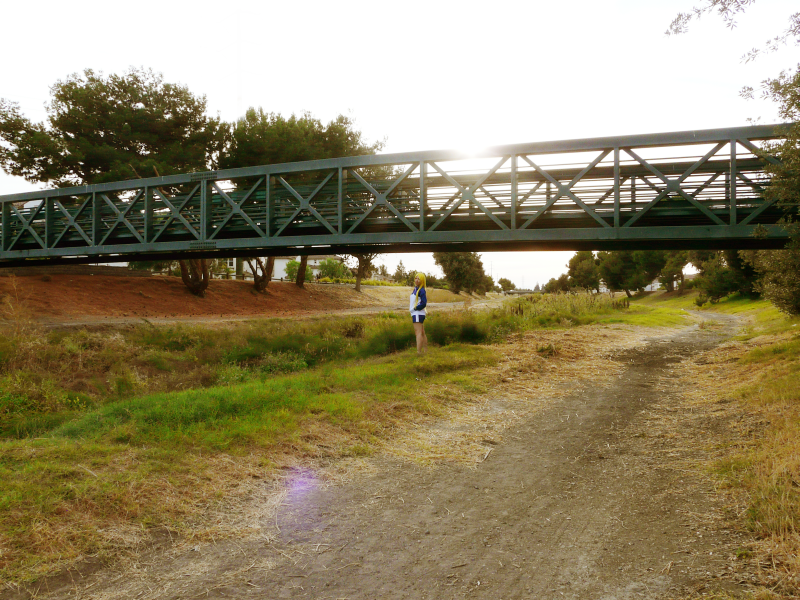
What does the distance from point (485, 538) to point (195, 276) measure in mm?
28889

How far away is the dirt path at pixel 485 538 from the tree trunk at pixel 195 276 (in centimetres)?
2683

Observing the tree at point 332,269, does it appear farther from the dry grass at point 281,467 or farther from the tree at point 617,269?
the dry grass at point 281,467

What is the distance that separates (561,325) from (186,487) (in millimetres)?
17805

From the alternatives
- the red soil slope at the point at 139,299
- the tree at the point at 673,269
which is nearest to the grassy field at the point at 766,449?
the red soil slope at the point at 139,299

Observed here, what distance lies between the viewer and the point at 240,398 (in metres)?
7.20

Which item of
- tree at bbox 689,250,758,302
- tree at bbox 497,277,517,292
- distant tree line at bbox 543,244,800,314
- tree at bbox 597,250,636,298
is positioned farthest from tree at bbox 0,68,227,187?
tree at bbox 497,277,517,292

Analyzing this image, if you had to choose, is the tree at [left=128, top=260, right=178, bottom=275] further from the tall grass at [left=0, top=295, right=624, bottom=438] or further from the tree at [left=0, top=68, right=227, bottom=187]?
the tall grass at [left=0, top=295, right=624, bottom=438]

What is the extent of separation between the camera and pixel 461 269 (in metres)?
49.2

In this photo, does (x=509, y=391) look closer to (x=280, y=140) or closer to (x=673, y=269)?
(x=280, y=140)

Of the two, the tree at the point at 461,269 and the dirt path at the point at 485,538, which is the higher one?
the tree at the point at 461,269

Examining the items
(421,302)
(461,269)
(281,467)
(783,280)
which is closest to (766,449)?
(281,467)

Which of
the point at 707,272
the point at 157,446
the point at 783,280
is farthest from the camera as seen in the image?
the point at 707,272

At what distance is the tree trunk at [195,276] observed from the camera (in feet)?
96.1

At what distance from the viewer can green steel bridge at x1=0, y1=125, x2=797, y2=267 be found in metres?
13.4
